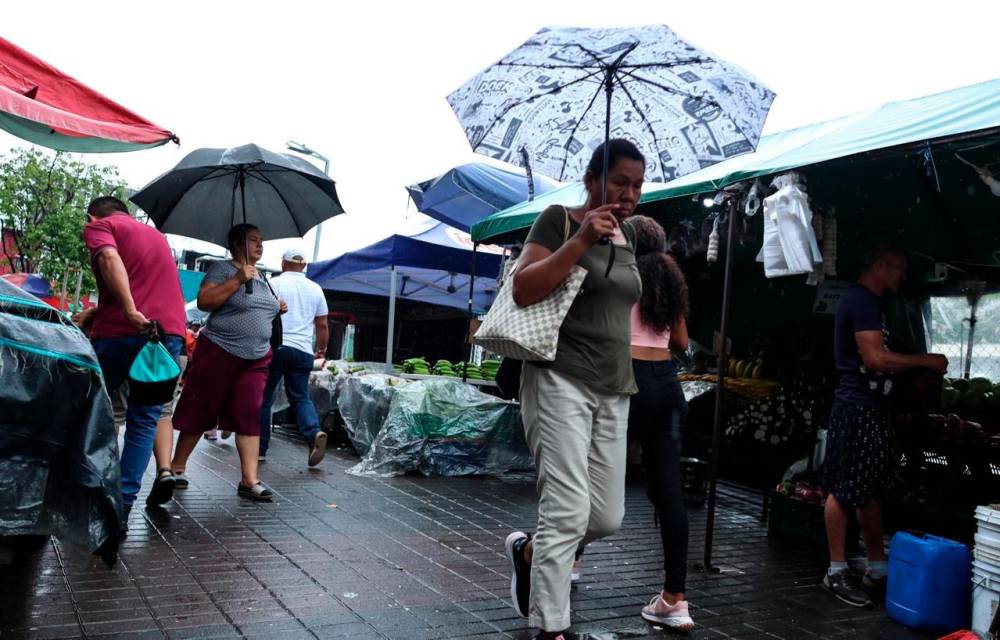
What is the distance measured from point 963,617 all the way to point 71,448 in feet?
13.6

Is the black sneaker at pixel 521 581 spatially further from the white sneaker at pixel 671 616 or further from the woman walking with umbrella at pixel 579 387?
the white sneaker at pixel 671 616

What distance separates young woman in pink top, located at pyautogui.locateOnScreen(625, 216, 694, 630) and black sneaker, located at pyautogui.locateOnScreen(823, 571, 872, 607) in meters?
1.17

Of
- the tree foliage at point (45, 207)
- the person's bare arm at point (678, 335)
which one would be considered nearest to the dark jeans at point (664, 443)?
Answer: the person's bare arm at point (678, 335)

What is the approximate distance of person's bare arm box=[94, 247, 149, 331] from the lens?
4.12 metres

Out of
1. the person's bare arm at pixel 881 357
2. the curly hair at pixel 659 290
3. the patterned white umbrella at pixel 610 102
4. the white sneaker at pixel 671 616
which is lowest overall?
the white sneaker at pixel 671 616

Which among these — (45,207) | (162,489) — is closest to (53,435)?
(162,489)

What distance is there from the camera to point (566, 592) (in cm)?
277

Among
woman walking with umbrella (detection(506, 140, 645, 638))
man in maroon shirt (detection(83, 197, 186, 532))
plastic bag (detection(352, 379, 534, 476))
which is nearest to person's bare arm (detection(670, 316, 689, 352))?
woman walking with umbrella (detection(506, 140, 645, 638))

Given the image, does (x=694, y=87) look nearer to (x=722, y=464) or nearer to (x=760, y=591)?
(x=760, y=591)

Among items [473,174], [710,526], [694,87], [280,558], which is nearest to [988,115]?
[694,87]

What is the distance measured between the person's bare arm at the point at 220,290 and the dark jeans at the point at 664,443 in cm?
300

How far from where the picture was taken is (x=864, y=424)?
4.14m

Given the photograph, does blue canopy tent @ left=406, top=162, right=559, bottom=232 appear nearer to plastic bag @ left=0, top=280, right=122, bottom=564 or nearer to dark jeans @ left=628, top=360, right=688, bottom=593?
dark jeans @ left=628, top=360, right=688, bottom=593

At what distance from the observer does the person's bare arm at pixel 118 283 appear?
4.12 m
